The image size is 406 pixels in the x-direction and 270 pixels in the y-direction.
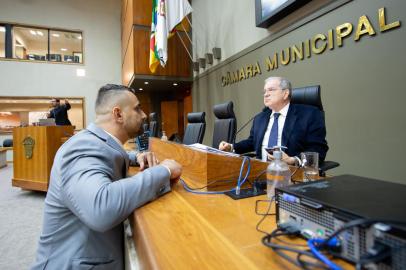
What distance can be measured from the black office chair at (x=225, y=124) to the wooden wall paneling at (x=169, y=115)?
182 inches

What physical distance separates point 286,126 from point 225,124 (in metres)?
0.72

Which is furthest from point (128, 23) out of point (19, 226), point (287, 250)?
point (287, 250)

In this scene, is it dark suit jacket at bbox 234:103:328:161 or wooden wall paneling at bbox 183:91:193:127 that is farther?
wooden wall paneling at bbox 183:91:193:127

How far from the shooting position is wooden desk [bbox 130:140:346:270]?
0.43 meters

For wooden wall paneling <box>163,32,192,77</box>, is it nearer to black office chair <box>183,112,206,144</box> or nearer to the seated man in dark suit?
black office chair <box>183,112,206,144</box>

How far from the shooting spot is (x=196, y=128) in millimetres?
2725

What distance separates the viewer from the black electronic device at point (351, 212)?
13.6 inches

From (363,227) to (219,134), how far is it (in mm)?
2125

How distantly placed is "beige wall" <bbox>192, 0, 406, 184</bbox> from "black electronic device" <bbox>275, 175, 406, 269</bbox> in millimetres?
1608

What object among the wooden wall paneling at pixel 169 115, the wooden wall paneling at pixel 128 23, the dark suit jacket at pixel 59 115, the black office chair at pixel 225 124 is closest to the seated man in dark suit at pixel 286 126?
the black office chair at pixel 225 124

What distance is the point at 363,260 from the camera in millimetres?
352

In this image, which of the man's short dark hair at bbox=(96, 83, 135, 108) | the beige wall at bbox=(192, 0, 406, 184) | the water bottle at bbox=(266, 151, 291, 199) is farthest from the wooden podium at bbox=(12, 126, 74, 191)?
the water bottle at bbox=(266, 151, 291, 199)

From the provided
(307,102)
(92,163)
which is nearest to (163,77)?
(307,102)

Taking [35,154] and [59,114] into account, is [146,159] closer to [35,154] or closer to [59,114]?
[35,154]
